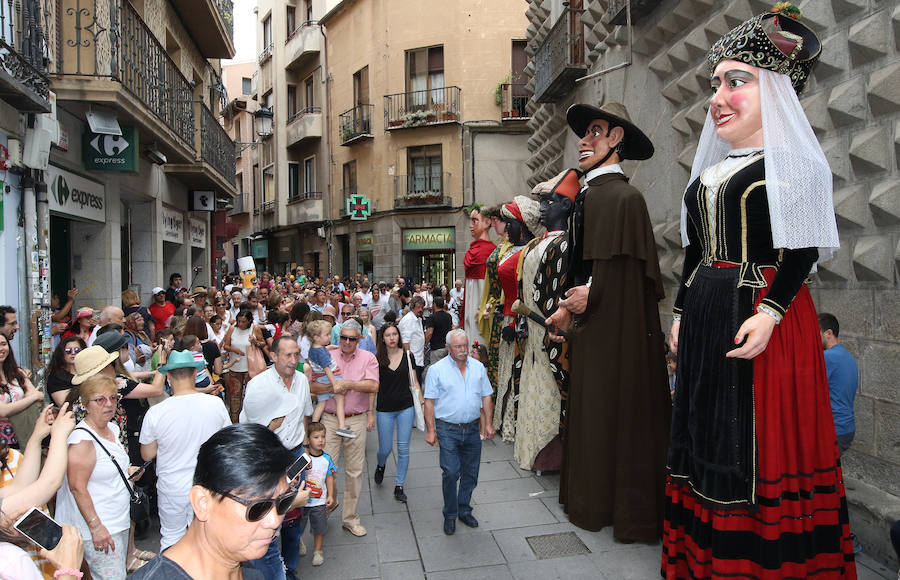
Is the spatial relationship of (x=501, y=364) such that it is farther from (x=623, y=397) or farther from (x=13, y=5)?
(x=13, y=5)

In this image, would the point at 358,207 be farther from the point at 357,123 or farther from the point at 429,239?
the point at 357,123

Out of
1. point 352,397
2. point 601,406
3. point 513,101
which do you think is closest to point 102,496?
point 352,397

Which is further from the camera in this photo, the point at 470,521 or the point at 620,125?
the point at 470,521

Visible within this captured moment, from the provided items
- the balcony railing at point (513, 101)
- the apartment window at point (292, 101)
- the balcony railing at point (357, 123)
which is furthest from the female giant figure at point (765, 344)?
the apartment window at point (292, 101)

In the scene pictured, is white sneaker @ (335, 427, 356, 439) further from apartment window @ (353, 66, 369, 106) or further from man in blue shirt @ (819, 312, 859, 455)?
apartment window @ (353, 66, 369, 106)

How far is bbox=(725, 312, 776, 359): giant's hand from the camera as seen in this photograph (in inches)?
116

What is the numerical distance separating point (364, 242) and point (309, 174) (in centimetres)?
599

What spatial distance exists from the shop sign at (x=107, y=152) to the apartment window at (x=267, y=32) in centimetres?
2680

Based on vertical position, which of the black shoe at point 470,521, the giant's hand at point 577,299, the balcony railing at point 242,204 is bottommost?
the black shoe at point 470,521

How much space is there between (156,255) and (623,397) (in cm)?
1174

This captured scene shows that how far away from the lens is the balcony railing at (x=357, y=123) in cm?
2569

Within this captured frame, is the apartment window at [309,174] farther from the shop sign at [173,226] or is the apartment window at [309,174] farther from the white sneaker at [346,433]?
the white sneaker at [346,433]

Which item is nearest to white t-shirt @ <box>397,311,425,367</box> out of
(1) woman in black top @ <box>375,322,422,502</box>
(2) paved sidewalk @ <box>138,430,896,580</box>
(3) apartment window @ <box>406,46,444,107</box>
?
(1) woman in black top @ <box>375,322,422,502</box>

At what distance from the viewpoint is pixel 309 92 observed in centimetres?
3069
